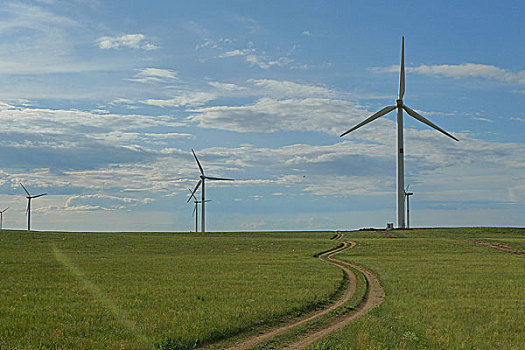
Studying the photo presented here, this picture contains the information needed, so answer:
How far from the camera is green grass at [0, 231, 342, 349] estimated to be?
57.9ft

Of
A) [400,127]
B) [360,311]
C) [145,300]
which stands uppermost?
[400,127]

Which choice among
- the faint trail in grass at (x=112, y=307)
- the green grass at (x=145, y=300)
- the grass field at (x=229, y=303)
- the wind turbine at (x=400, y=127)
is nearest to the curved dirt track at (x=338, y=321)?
the grass field at (x=229, y=303)

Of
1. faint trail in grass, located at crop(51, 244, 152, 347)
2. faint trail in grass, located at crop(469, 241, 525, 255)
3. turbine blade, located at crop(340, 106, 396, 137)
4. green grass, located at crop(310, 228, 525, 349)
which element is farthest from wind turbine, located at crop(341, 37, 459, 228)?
faint trail in grass, located at crop(51, 244, 152, 347)

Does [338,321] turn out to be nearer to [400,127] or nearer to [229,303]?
[229,303]

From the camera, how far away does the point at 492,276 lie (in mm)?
38844

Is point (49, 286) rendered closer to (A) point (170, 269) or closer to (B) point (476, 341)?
(A) point (170, 269)

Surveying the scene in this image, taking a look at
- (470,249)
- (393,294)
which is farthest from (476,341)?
(470,249)

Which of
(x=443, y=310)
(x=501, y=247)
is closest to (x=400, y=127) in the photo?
(x=501, y=247)

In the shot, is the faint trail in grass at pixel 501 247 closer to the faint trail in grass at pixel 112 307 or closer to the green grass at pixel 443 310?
the green grass at pixel 443 310

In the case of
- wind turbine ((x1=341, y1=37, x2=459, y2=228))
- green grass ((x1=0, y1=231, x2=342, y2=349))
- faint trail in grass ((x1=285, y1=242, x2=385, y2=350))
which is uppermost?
wind turbine ((x1=341, y1=37, x2=459, y2=228))

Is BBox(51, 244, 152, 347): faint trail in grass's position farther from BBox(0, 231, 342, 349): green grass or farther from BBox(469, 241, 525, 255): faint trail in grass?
BBox(469, 241, 525, 255): faint trail in grass

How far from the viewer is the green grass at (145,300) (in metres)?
17.6

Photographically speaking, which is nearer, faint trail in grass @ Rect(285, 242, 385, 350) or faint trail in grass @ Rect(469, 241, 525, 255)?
faint trail in grass @ Rect(285, 242, 385, 350)

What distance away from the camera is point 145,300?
82.1 feet
